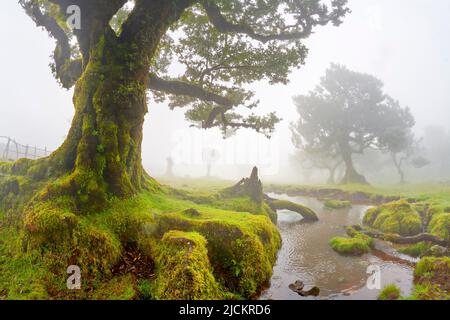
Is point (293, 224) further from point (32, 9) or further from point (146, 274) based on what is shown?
point (32, 9)

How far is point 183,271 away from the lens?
8203 millimetres

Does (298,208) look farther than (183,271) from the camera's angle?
Yes

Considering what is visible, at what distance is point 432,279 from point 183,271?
8.42 metres

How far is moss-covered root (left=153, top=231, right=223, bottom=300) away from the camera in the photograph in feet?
26.2

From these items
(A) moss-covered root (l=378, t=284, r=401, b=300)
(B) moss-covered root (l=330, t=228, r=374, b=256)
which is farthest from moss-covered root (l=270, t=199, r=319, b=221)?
(A) moss-covered root (l=378, t=284, r=401, b=300)

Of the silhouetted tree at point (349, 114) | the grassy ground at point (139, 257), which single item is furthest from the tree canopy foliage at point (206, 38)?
the silhouetted tree at point (349, 114)

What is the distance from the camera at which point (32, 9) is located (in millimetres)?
14461

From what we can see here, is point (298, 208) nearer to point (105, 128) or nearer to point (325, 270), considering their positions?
point (325, 270)

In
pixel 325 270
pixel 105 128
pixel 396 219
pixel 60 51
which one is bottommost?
pixel 325 270

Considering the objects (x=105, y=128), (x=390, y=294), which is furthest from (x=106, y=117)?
(x=390, y=294)

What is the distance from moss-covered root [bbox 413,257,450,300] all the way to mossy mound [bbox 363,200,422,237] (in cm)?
781

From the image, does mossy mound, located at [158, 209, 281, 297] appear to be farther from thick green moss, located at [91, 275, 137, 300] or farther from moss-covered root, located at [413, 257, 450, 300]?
moss-covered root, located at [413, 257, 450, 300]
